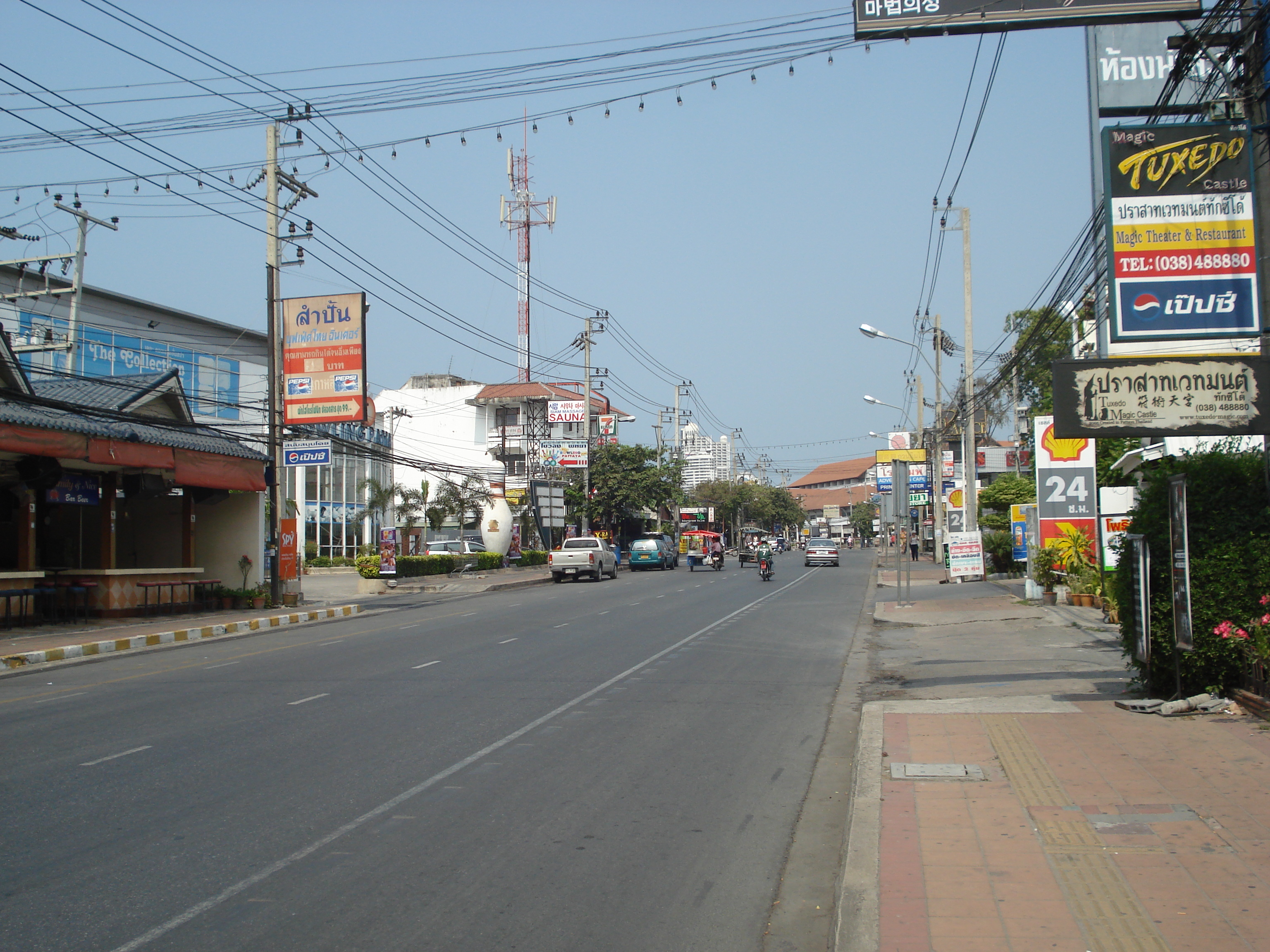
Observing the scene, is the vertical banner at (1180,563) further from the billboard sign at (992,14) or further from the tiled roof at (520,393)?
the tiled roof at (520,393)

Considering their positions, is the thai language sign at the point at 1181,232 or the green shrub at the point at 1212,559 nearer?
the green shrub at the point at 1212,559

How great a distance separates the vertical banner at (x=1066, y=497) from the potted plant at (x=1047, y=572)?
257 millimetres

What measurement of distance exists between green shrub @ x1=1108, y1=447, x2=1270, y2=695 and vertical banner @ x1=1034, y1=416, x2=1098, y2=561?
13.0 metres

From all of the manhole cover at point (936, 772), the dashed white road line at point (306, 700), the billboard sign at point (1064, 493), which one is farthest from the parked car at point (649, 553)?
the manhole cover at point (936, 772)

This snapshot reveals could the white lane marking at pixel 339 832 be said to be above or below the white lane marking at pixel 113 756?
below

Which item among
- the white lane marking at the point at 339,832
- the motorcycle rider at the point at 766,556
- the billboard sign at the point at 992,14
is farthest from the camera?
the motorcycle rider at the point at 766,556

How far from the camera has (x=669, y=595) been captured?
31750 millimetres

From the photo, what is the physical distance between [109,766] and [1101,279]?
16.9 m

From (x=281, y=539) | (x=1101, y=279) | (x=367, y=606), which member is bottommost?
(x=367, y=606)

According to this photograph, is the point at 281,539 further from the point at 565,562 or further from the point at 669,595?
the point at 565,562

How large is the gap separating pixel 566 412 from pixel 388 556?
34370mm

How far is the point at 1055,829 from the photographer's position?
6.07m

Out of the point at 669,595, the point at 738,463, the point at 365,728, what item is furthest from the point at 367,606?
the point at 738,463

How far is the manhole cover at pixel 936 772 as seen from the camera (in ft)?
24.5
